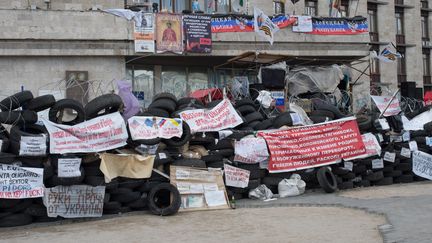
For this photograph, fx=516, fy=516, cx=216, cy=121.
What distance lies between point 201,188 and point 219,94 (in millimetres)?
6863

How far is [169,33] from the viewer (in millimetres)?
22891

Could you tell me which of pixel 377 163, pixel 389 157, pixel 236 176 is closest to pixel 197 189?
pixel 236 176

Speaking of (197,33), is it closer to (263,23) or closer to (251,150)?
(263,23)

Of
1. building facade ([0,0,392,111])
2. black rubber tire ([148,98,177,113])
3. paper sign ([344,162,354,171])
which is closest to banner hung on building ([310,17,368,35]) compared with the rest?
building facade ([0,0,392,111])

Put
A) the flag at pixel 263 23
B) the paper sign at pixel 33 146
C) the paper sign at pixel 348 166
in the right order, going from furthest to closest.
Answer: the flag at pixel 263 23, the paper sign at pixel 348 166, the paper sign at pixel 33 146

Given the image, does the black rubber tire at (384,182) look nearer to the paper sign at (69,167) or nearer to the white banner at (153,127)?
the white banner at (153,127)

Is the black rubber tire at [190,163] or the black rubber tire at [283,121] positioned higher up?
the black rubber tire at [283,121]

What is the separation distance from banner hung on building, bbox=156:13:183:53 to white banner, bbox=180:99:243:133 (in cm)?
1024

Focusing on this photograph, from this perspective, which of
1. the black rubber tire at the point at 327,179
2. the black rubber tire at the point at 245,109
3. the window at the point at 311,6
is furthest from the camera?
the window at the point at 311,6

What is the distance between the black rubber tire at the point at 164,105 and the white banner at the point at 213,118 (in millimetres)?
295

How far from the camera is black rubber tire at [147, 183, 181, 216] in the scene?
35.7 feet

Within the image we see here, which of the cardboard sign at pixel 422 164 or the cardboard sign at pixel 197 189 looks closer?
the cardboard sign at pixel 197 189

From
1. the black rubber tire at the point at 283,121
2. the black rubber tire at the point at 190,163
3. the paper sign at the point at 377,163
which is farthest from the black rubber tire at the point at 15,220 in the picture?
the paper sign at the point at 377,163

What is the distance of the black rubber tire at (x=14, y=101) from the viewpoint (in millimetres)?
10453
